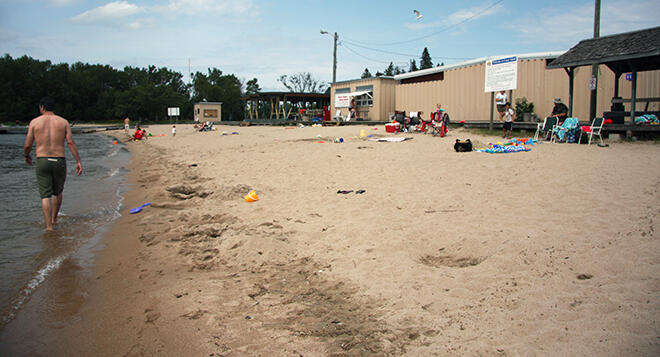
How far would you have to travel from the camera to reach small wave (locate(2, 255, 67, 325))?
3.53m

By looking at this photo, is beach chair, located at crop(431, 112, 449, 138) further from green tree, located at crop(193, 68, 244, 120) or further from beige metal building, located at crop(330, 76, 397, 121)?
green tree, located at crop(193, 68, 244, 120)

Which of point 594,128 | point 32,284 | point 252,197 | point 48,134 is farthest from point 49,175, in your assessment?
point 594,128

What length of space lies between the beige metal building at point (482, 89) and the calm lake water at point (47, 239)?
1516 centimetres

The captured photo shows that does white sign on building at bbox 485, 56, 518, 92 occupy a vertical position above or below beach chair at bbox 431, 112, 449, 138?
above

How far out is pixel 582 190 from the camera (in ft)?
19.8

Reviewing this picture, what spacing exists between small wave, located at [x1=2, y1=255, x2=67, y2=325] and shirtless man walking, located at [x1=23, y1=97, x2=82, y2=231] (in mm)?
1487

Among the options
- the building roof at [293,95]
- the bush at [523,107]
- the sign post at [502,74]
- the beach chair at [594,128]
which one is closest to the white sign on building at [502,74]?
the sign post at [502,74]

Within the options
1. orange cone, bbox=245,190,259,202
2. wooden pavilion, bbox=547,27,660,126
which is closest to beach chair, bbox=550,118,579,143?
wooden pavilion, bbox=547,27,660,126

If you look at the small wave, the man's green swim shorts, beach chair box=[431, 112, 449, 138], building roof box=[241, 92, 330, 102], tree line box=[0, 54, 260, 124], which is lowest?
the small wave

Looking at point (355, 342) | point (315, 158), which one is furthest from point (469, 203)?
point (315, 158)

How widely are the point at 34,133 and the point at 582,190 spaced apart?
8.18 m

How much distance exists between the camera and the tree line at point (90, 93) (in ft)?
224

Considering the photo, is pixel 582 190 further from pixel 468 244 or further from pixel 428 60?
pixel 428 60

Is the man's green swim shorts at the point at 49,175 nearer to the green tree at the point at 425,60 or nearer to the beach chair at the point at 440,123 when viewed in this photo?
the beach chair at the point at 440,123
